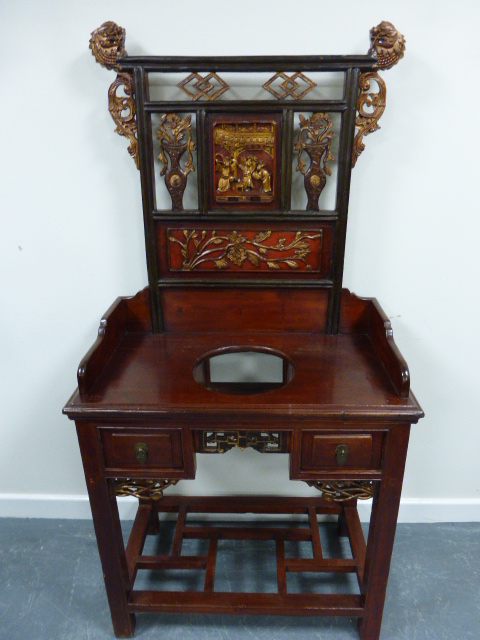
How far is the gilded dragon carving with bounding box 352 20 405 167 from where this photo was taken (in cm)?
132

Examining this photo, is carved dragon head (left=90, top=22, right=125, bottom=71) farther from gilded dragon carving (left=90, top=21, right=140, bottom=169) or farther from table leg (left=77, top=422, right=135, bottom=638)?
table leg (left=77, top=422, right=135, bottom=638)

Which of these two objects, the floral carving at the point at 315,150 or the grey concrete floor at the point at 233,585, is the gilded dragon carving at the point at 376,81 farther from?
the grey concrete floor at the point at 233,585

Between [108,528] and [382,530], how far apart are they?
757 mm

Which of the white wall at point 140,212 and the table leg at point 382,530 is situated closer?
the table leg at point 382,530

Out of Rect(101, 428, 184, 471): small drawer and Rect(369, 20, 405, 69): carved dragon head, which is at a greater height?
Rect(369, 20, 405, 69): carved dragon head

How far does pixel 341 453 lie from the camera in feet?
4.17

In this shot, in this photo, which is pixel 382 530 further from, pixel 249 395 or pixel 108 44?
pixel 108 44

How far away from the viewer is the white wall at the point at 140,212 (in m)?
1.37

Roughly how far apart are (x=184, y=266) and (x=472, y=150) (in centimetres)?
92

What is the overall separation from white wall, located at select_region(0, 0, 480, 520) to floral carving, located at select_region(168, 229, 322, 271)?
0.18 metres

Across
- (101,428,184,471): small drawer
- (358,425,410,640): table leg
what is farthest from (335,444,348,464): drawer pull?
(101,428,184,471): small drawer

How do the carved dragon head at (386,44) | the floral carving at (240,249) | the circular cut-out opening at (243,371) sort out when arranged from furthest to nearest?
the circular cut-out opening at (243,371) < the floral carving at (240,249) < the carved dragon head at (386,44)

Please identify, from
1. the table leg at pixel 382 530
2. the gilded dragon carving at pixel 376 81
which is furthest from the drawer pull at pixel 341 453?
the gilded dragon carving at pixel 376 81

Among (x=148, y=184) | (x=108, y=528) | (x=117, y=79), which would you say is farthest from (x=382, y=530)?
(x=117, y=79)
